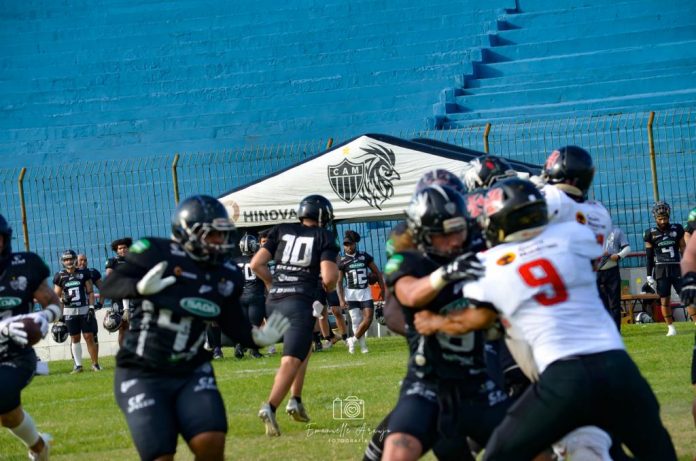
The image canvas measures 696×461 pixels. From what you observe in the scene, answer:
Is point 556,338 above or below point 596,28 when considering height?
below

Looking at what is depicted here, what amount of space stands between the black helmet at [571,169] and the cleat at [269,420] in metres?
3.03

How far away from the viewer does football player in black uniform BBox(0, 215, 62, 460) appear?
727cm

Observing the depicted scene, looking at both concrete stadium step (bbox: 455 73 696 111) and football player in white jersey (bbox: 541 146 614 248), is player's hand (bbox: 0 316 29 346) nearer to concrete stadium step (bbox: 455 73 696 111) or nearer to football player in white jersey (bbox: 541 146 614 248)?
football player in white jersey (bbox: 541 146 614 248)

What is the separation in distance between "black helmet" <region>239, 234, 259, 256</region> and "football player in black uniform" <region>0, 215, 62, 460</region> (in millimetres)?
9638

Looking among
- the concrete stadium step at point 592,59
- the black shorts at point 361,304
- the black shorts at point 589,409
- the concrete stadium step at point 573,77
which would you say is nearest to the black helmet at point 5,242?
the black shorts at point 589,409

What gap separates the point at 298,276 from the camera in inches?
377

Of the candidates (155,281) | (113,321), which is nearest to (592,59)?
(113,321)

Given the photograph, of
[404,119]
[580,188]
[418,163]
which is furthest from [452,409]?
[404,119]

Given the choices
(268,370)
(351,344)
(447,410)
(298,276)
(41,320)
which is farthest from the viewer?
(351,344)

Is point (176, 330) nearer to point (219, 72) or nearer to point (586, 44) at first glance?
point (586, 44)

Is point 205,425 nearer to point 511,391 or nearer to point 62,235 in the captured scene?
point 511,391

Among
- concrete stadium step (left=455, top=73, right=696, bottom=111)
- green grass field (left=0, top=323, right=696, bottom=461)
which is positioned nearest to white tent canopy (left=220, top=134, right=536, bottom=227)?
green grass field (left=0, top=323, right=696, bottom=461)

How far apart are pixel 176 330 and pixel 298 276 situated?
12.6 feet

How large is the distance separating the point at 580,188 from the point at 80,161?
19.6 meters
